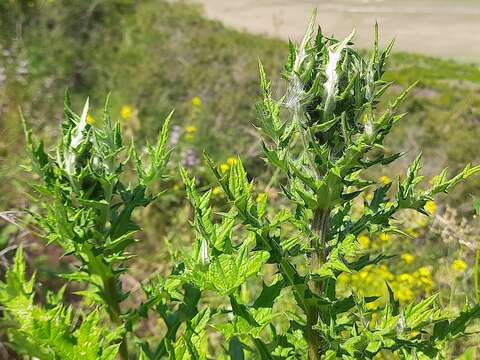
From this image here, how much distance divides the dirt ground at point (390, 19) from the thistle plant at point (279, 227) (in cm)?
732

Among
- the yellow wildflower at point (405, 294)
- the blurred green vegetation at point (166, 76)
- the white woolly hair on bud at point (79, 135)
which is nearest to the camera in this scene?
the white woolly hair on bud at point (79, 135)

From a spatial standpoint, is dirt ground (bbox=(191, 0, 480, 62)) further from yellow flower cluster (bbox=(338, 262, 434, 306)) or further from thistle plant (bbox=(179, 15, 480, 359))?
thistle plant (bbox=(179, 15, 480, 359))

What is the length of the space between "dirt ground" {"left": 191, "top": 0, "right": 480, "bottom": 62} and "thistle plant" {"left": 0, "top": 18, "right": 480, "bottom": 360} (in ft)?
24.0

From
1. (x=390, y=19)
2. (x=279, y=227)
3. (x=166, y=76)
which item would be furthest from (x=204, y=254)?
(x=390, y=19)

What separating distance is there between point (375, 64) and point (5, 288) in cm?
108

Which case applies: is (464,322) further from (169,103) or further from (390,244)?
(169,103)

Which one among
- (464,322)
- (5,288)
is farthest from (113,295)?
(464,322)

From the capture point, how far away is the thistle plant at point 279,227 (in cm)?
112

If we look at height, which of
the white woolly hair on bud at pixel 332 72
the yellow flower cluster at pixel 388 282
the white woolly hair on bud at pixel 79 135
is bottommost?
the yellow flower cluster at pixel 388 282

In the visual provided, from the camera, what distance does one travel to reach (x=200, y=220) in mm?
1238

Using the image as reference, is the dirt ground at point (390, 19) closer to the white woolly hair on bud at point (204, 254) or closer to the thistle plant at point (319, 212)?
the thistle plant at point (319, 212)

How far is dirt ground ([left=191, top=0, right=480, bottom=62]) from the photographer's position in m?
9.02

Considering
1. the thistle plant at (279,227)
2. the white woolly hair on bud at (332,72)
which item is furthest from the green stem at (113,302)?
the white woolly hair on bud at (332,72)

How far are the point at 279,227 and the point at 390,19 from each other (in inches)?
367
